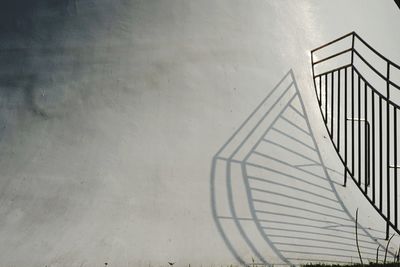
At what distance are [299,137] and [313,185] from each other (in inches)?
18.9

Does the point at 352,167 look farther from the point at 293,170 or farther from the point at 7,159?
the point at 7,159

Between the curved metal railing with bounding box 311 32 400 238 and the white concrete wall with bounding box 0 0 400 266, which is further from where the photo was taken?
the curved metal railing with bounding box 311 32 400 238

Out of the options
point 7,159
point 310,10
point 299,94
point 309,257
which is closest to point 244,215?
point 309,257

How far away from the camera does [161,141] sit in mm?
4672

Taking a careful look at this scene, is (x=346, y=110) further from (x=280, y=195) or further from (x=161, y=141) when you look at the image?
(x=161, y=141)

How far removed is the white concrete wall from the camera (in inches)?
164

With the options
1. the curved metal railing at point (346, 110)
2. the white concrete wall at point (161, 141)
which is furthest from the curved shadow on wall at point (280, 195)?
the curved metal railing at point (346, 110)

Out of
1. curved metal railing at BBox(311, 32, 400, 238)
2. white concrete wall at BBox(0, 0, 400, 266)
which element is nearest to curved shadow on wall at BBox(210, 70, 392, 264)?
white concrete wall at BBox(0, 0, 400, 266)

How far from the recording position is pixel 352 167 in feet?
17.1

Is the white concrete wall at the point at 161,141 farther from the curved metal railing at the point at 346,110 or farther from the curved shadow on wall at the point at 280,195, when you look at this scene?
the curved metal railing at the point at 346,110

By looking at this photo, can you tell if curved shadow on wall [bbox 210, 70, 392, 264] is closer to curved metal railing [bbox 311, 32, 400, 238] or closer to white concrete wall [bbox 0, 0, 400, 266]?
white concrete wall [bbox 0, 0, 400, 266]

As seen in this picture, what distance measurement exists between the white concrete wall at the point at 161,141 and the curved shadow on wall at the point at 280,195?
12 millimetres

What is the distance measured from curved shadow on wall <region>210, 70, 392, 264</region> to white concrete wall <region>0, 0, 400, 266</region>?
12mm

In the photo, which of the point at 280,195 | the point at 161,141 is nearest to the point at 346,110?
the point at 280,195
